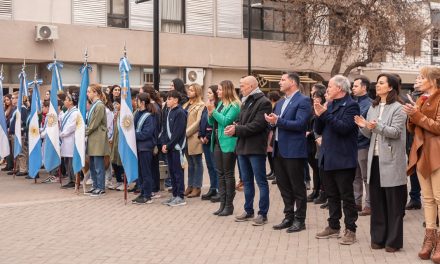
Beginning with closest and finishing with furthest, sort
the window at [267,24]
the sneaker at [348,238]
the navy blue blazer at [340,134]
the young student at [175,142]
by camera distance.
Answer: the navy blue blazer at [340,134]
the sneaker at [348,238]
the young student at [175,142]
the window at [267,24]

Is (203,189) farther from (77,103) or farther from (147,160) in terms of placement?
(77,103)

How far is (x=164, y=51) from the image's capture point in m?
26.5

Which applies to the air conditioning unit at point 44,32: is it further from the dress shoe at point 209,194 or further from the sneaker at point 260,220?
the sneaker at point 260,220

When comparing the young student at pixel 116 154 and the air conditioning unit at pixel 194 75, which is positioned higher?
the air conditioning unit at pixel 194 75

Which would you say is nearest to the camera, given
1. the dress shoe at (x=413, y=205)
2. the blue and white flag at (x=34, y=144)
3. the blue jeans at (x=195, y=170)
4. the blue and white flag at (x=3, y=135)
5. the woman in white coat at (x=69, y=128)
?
the dress shoe at (x=413, y=205)

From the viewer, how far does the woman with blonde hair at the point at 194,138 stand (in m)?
12.0

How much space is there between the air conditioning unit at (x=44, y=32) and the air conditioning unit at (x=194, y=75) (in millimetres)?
6278

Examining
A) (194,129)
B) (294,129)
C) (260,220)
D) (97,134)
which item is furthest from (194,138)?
(294,129)

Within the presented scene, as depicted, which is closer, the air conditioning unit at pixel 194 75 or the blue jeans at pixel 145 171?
the blue jeans at pixel 145 171

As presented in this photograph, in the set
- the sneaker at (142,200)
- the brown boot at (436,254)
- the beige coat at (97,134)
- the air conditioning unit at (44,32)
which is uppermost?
the air conditioning unit at (44,32)

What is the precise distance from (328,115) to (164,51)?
1927 centimetres

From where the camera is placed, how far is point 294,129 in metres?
8.44

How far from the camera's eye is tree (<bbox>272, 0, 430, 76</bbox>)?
23.8 metres

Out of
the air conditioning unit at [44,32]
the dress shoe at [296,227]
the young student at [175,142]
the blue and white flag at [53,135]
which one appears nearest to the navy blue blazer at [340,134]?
the dress shoe at [296,227]
